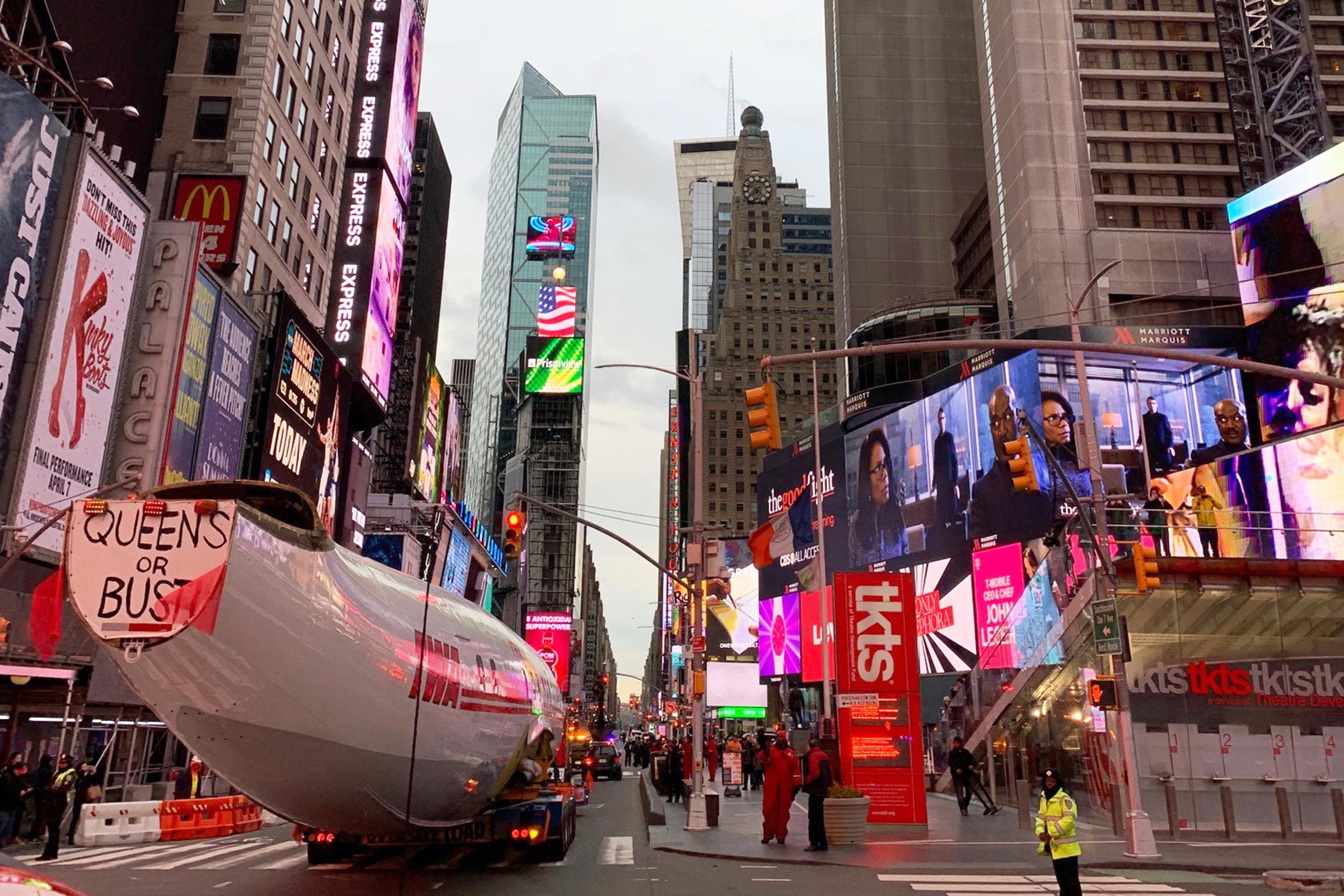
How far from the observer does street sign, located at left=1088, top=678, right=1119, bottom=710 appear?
56.7 ft

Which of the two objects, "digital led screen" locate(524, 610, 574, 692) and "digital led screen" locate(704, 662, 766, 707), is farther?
"digital led screen" locate(524, 610, 574, 692)

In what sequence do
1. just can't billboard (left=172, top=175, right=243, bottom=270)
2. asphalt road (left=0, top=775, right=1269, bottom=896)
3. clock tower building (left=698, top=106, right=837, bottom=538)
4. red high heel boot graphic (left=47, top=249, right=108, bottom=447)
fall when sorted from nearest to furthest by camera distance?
asphalt road (left=0, top=775, right=1269, bottom=896), red high heel boot graphic (left=47, top=249, right=108, bottom=447), just can't billboard (left=172, top=175, right=243, bottom=270), clock tower building (left=698, top=106, right=837, bottom=538)

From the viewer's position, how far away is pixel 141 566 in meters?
7.53

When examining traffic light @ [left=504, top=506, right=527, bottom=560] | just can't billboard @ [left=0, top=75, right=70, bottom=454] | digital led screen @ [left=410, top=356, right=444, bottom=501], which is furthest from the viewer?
digital led screen @ [left=410, top=356, right=444, bottom=501]

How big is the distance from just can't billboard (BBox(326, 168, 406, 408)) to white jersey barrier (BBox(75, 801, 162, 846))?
36124 mm

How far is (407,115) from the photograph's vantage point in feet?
213

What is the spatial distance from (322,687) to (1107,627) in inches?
568

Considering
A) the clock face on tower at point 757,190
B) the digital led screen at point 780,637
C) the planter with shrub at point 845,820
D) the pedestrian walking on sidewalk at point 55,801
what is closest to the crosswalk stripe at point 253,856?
the pedestrian walking on sidewalk at point 55,801

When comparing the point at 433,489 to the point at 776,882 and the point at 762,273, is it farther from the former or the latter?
the point at 762,273

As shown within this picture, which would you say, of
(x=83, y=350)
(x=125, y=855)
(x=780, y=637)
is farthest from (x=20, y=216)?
(x=780, y=637)

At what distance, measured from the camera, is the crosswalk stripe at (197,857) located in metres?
16.2

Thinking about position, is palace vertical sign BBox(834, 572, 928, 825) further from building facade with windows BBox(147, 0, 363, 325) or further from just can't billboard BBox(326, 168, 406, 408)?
just can't billboard BBox(326, 168, 406, 408)

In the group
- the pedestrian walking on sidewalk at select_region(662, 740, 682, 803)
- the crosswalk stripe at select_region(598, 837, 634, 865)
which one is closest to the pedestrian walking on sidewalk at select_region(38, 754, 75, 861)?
the crosswalk stripe at select_region(598, 837, 634, 865)

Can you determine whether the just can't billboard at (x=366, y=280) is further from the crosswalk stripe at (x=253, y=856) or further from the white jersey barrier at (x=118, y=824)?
the crosswalk stripe at (x=253, y=856)
